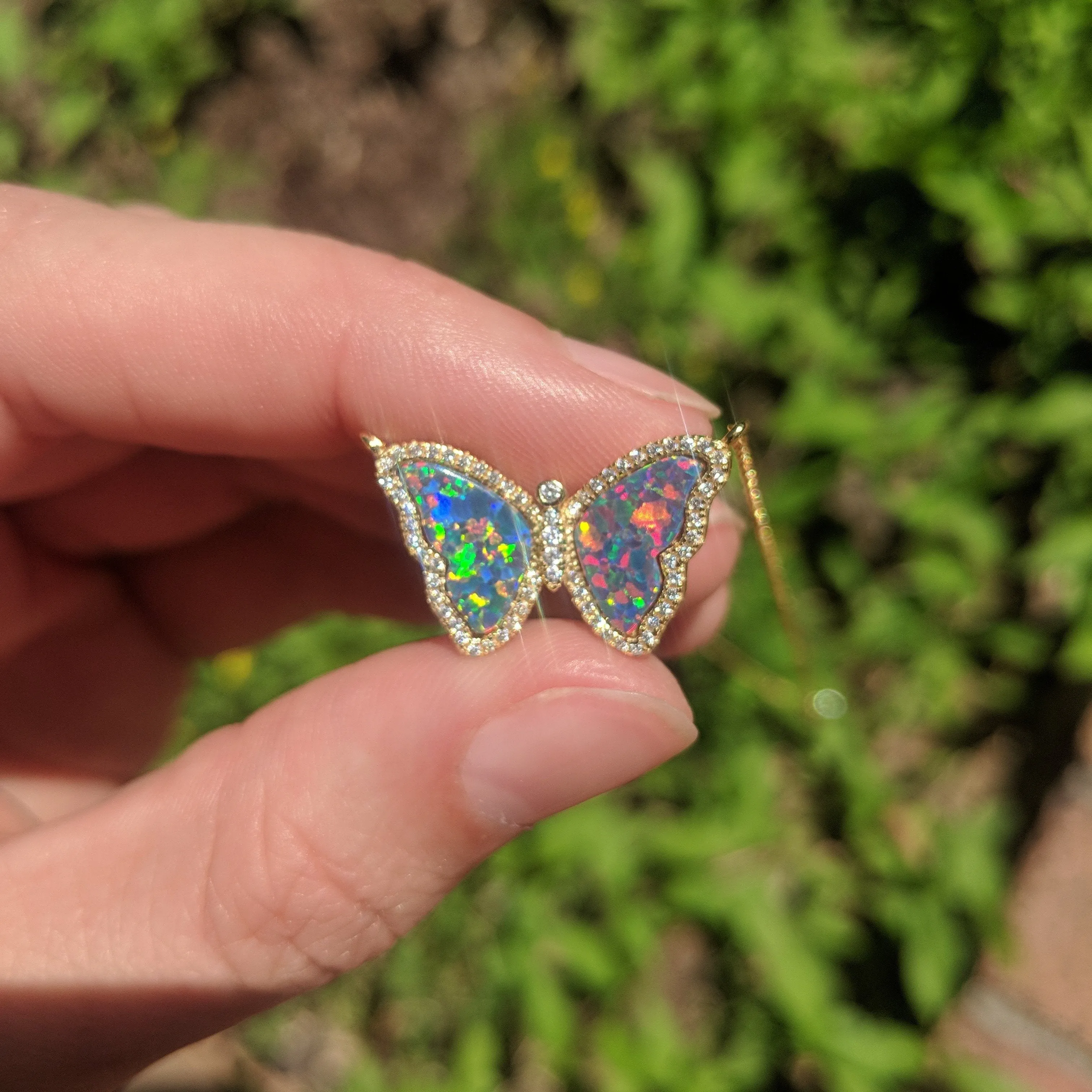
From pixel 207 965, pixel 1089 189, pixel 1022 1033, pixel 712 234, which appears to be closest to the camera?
pixel 207 965

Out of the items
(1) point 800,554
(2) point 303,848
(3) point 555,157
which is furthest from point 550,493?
(3) point 555,157

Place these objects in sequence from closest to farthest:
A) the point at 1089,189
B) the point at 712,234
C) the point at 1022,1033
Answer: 1. the point at 1089,189
2. the point at 1022,1033
3. the point at 712,234

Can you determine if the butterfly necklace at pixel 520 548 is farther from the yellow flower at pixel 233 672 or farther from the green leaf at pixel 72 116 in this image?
the green leaf at pixel 72 116

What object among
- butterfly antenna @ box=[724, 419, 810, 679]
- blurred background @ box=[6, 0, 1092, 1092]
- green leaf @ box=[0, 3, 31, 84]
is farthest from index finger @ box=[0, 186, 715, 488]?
green leaf @ box=[0, 3, 31, 84]

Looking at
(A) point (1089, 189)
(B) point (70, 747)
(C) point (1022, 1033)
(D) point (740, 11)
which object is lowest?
(C) point (1022, 1033)

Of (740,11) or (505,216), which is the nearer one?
(740,11)

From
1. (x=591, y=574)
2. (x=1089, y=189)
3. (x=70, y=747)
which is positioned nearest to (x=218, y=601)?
(x=70, y=747)

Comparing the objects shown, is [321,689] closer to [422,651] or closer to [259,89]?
[422,651]
